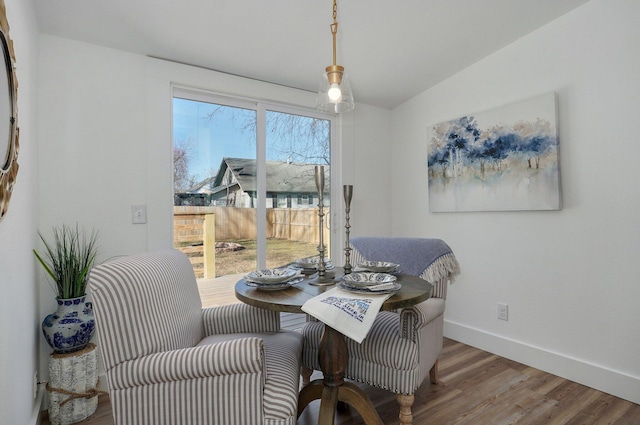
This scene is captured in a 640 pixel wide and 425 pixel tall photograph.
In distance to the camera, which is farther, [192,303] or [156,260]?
[192,303]

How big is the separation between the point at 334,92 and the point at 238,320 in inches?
51.7

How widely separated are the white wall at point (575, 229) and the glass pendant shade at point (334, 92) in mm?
1501

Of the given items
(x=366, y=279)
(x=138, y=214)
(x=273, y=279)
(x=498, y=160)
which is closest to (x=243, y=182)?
(x=138, y=214)

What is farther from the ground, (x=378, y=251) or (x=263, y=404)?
(x=378, y=251)

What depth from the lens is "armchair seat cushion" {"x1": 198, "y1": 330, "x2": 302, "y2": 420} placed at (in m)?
1.24

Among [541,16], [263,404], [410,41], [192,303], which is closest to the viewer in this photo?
[263,404]

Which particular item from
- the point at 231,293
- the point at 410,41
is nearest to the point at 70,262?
the point at 231,293

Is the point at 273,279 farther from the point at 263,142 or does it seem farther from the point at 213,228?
the point at 263,142

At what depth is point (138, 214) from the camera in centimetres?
227

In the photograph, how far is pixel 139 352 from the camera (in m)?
1.24

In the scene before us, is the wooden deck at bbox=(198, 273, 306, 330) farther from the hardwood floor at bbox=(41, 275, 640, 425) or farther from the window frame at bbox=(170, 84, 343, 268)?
the hardwood floor at bbox=(41, 275, 640, 425)

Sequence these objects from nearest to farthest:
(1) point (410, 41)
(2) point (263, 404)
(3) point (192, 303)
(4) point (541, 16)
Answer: (2) point (263, 404)
(3) point (192, 303)
(4) point (541, 16)
(1) point (410, 41)

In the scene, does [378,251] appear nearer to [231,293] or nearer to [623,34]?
[231,293]

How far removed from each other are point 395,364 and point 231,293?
1.51 m
